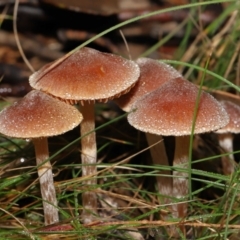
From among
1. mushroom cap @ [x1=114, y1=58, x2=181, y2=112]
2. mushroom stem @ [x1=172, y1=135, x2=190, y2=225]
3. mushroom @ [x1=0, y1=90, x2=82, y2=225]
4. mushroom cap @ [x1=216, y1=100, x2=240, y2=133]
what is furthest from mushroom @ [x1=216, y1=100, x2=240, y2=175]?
mushroom @ [x1=0, y1=90, x2=82, y2=225]

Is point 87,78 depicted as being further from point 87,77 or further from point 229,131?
point 229,131

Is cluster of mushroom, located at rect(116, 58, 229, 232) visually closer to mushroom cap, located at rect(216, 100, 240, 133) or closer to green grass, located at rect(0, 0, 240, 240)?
green grass, located at rect(0, 0, 240, 240)

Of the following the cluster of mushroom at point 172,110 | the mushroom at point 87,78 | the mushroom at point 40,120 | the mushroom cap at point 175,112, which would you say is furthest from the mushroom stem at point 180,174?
the mushroom at point 40,120

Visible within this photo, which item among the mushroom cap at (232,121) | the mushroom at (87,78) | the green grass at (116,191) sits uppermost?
the mushroom at (87,78)

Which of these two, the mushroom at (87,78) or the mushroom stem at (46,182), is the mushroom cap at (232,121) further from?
the mushroom stem at (46,182)

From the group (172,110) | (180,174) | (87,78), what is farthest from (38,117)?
(180,174)
